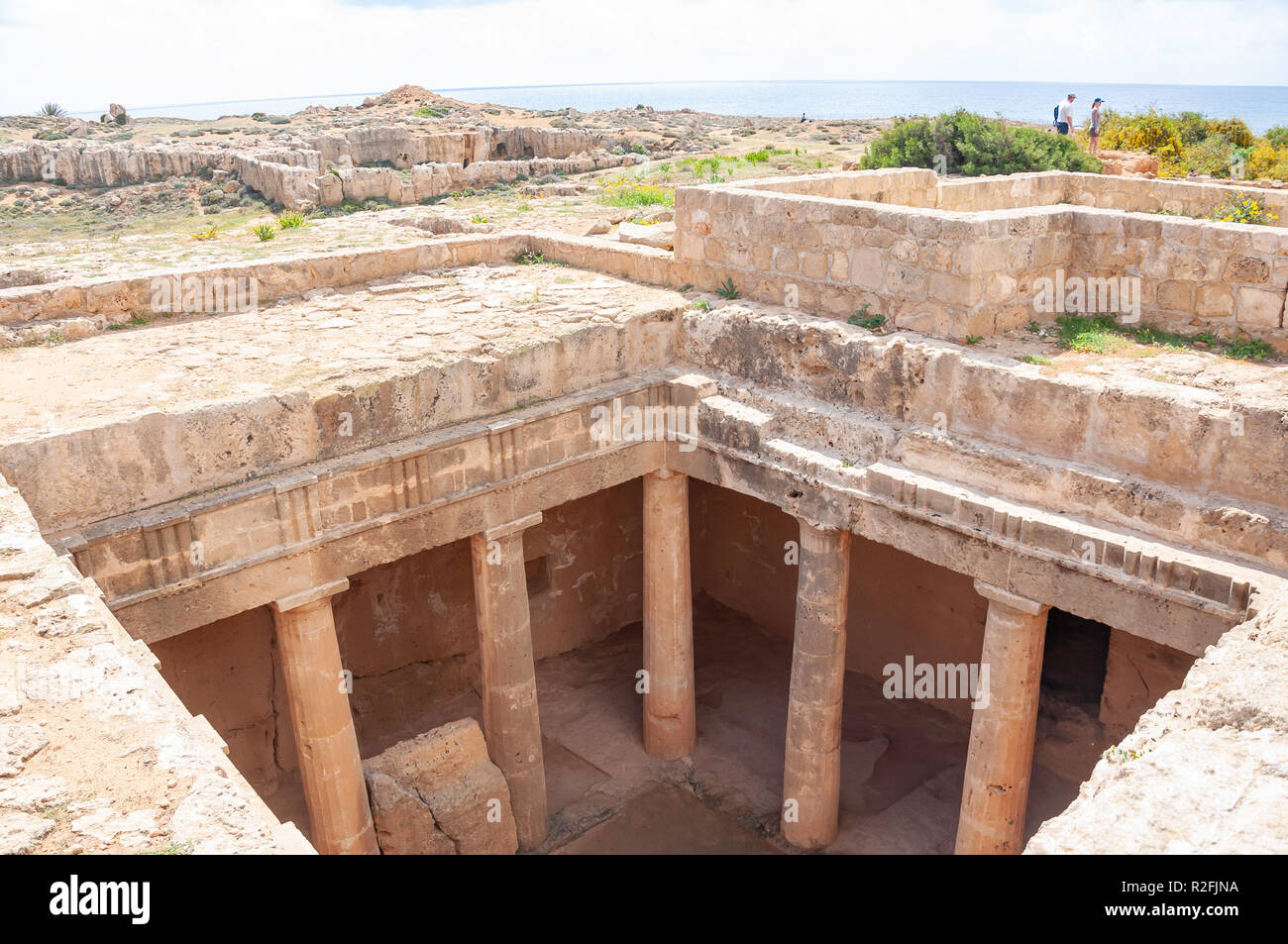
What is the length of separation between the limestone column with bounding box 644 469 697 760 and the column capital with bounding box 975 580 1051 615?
3155mm

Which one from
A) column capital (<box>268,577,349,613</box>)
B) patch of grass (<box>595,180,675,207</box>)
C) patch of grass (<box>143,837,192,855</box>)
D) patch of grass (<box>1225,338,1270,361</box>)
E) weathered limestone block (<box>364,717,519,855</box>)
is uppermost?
patch of grass (<box>595,180,675,207</box>)

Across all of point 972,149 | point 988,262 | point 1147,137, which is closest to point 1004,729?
point 988,262

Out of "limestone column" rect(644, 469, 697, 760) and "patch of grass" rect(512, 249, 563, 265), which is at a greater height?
"patch of grass" rect(512, 249, 563, 265)

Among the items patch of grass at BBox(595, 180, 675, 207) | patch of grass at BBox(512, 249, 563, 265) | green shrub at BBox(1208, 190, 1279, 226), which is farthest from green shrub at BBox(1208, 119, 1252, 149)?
patch of grass at BBox(512, 249, 563, 265)

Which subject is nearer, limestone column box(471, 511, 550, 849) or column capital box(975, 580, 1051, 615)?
column capital box(975, 580, 1051, 615)

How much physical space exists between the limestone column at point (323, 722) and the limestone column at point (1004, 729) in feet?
15.1

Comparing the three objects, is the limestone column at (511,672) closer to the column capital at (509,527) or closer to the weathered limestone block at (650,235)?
the column capital at (509,527)

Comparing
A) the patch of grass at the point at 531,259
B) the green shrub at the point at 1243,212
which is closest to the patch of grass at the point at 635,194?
the patch of grass at the point at 531,259

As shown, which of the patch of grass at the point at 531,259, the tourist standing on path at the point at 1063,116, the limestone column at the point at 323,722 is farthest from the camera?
the tourist standing on path at the point at 1063,116

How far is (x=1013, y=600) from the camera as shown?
6.62 m

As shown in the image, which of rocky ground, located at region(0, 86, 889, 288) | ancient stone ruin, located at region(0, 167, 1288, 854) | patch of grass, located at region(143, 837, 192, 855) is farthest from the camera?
rocky ground, located at region(0, 86, 889, 288)

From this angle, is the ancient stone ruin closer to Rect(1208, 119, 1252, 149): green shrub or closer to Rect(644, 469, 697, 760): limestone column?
Rect(644, 469, 697, 760): limestone column

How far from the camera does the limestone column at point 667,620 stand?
30.2 ft

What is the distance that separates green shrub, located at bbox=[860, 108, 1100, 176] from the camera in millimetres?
→ 17969
